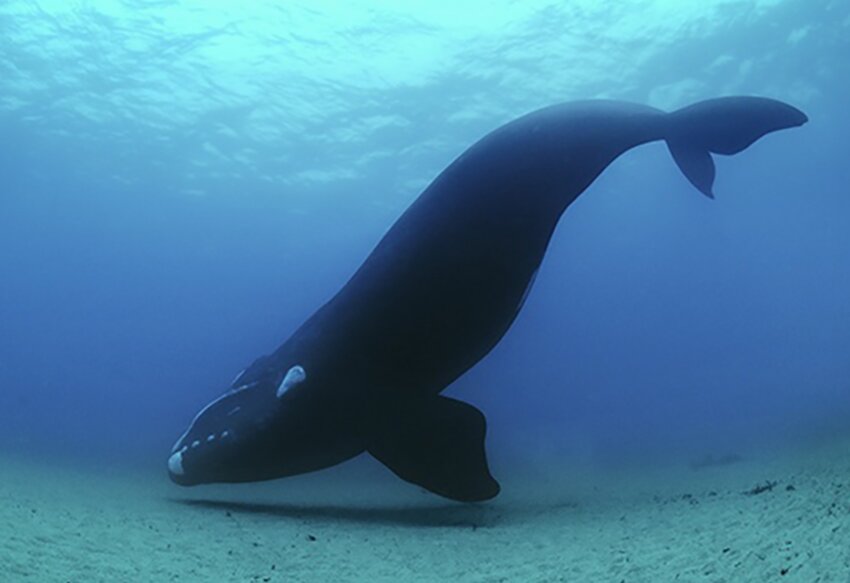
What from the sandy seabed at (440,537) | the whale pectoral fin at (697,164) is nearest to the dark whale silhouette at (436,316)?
the whale pectoral fin at (697,164)

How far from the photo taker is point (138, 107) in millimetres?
19984

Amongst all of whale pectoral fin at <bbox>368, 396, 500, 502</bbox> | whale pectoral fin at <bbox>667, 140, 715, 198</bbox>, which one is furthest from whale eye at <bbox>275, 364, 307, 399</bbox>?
whale pectoral fin at <bbox>667, 140, 715, 198</bbox>

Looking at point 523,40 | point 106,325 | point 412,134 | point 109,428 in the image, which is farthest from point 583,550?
point 106,325

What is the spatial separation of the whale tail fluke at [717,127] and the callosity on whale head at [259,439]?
14.1 feet

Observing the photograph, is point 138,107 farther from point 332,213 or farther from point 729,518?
point 729,518

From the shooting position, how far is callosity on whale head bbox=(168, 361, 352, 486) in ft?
19.6

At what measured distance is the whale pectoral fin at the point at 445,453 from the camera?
19.1 feet

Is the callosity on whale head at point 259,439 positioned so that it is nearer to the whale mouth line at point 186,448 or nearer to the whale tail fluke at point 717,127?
the whale mouth line at point 186,448

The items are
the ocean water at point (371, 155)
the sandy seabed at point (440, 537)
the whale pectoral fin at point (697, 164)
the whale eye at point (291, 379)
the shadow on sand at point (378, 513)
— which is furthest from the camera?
the ocean water at point (371, 155)

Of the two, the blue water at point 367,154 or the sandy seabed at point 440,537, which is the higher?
the blue water at point 367,154

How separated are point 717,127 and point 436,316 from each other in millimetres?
3263

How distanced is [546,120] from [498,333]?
209cm

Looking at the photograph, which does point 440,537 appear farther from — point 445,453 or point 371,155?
point 371,155

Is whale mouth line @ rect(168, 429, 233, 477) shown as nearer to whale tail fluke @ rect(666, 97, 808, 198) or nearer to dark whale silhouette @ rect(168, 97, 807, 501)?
dark whale silhouette @ rect(168, 97, 807, 501)
